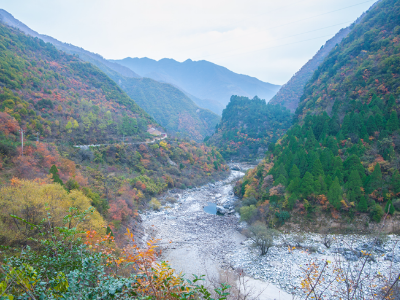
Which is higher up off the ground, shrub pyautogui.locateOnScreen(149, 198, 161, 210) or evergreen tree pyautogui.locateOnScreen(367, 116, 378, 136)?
evergreen tree pyautogui.locateOnScreen(367, 116, 378, 136)

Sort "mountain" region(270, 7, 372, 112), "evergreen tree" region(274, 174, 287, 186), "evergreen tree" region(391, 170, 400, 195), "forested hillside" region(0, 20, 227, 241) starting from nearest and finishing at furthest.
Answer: "evergreen tree" region(391, 170, 400, 195) < "forested hillside" region(0, 20, 227, 241) < "evergreen tree" region(274, 174, 287, 186) < "mountain" region(270, 7, 372, 112)

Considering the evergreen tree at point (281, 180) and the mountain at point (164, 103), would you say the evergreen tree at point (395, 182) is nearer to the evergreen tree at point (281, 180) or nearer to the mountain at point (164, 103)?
the evergreen tree at point (281, 180)

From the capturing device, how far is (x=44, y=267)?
473 centimetres

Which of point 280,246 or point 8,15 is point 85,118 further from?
point 8,15

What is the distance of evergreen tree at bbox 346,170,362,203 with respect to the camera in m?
22.8

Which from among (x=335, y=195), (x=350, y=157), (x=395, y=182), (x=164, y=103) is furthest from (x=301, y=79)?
(x=335, y=195)

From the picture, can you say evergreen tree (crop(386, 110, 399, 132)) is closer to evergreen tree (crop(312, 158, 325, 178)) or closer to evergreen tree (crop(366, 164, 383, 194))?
evergreen tree (crop(366, 164, 383, 194))

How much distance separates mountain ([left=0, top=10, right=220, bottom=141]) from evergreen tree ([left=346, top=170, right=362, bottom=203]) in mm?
81993

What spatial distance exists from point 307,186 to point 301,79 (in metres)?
97.2

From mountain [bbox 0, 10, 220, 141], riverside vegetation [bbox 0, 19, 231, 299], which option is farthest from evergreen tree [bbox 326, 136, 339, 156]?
mountain [bbox 0, 10, 220, 141]

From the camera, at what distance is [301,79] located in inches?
4156

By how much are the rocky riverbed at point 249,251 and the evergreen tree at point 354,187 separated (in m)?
3.99

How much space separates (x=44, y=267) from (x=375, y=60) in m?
53.0

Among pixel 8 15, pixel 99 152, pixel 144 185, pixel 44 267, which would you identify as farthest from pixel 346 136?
pixel 8 15
